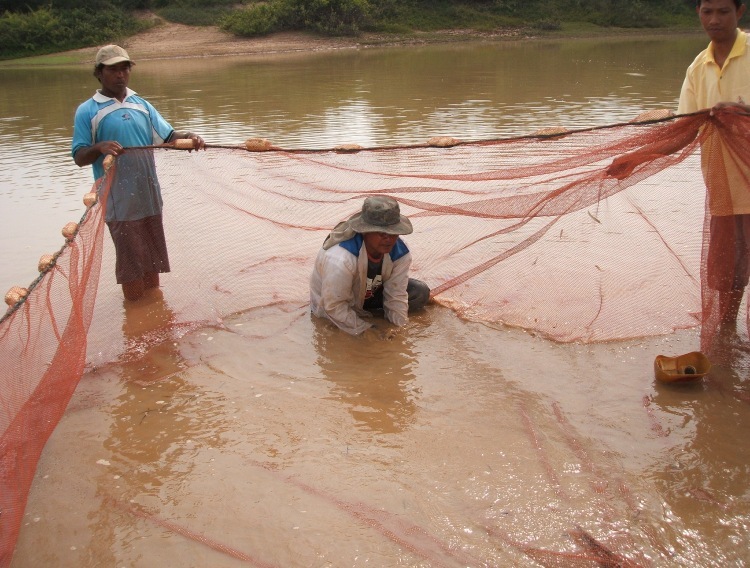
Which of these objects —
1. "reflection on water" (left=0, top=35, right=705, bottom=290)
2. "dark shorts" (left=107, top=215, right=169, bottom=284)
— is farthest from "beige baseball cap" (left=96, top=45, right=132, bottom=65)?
"reflection on water" (left=0, top=35, right=705, bottom=290)

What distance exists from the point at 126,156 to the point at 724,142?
293 centimetres

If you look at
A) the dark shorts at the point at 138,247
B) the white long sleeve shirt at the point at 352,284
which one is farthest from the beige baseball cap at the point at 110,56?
the white long sleeve shirt at the point at 352,284

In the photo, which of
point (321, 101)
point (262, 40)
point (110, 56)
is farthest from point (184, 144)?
point (262, 40)

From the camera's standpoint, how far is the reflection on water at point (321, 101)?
23.7 ft

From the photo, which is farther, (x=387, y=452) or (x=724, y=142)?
(x=724, y=142)

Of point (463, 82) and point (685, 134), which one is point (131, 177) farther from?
point (463, 82)

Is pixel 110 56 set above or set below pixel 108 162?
above

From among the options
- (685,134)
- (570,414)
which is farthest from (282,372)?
(685,134)

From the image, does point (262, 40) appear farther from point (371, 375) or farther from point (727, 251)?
point (727, 251)

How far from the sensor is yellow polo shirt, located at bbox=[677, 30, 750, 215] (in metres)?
2.97

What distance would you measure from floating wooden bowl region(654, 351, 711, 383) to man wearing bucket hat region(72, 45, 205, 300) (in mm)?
2567

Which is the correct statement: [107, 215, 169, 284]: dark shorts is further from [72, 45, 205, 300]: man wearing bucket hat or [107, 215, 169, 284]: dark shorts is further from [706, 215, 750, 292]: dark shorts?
[706, 215, 750, 292]: dark shorts

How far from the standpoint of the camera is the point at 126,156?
3.83m

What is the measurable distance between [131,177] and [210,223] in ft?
2.29
